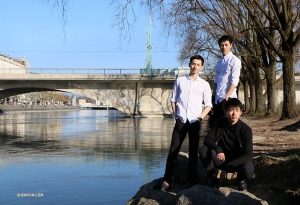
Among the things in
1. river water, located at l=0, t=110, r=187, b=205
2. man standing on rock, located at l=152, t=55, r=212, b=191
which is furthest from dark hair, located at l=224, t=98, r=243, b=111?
river water, located at l=0, t=110, r=187, b=205

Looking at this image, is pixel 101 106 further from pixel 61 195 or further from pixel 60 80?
pixel 61 195

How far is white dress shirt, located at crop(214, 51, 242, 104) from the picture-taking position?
680 centimetres

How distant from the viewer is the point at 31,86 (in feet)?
181

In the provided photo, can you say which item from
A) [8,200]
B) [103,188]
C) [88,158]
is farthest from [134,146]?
[8,200]

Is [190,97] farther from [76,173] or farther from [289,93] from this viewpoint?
[289,93]

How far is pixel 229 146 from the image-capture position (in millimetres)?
6027

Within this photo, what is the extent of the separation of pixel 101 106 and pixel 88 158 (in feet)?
380

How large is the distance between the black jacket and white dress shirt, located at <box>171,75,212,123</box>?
0.42m

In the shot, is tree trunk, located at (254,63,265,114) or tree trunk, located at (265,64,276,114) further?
tree trunk, located at (254,63,265,114)

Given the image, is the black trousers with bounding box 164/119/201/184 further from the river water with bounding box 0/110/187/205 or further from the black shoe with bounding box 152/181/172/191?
the river water with bounding box 0/110/187/205

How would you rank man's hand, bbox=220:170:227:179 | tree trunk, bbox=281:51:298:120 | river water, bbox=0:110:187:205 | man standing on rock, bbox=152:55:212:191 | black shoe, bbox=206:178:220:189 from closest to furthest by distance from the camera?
black shoe, bbox=206:178:220:189, man's hand, bbox=220:170:227:179, man standing on rock, bbox=152:55:212:191, river water, bbox=0:110:187:205, tree trunk, bbox=281:51:298:120

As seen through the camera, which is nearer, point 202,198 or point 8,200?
point 202,198

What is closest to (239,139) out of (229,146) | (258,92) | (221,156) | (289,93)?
(229,146)

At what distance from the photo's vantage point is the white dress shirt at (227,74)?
22.3 feet
